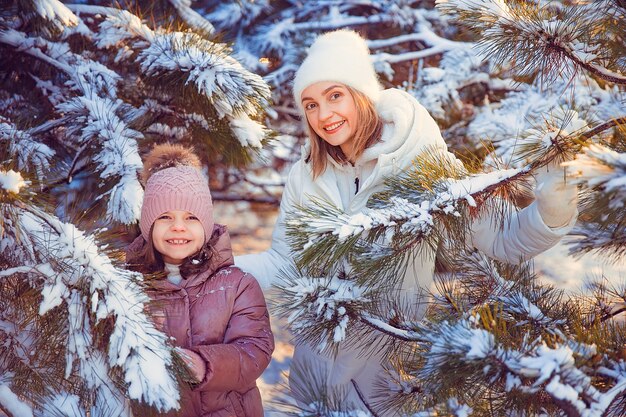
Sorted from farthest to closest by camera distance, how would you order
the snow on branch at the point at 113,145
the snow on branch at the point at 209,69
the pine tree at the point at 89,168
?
the snow on branch at the point at 209,69, the snow on branch at the point at 113,145, the pine tree at the point at 89,168

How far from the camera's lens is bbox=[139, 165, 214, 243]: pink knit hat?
178 centimetres

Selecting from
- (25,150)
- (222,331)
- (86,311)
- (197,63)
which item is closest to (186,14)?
(197,63)

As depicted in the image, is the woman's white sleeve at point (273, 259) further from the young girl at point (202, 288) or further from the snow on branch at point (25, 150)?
the snow on branch at point (25, 150)

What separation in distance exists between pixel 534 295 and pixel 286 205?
2.84ft

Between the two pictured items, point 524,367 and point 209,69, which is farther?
point 209,69

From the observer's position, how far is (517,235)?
162cm

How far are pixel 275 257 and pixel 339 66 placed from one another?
61 centimetres

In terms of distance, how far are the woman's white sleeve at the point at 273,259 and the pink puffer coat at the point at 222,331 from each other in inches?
7.5

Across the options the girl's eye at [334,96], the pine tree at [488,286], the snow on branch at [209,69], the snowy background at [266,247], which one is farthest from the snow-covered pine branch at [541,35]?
the snowy background at [266,247]

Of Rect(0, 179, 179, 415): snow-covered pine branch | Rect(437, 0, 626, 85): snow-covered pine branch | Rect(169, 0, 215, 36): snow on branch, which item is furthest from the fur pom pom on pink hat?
Rect(169, 0, 215, 36): snow on branch

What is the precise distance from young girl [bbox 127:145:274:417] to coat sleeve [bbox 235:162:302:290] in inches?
7.3

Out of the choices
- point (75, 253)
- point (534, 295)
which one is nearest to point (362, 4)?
point (534, 295)

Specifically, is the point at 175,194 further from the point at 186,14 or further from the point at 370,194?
the point at 186,14

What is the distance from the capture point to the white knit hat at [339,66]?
194 cm
